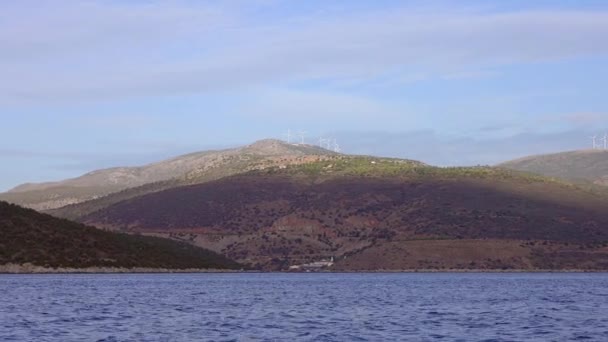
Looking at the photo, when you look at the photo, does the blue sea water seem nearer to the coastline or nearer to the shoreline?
the coastline

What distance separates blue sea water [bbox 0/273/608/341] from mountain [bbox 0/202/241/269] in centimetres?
4068

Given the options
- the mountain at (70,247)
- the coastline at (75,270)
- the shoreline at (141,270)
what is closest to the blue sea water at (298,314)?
the coastline at (75,270)

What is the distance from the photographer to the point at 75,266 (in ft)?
500

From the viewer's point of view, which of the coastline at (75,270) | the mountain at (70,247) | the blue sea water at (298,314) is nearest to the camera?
the blue sea water at (298,314)

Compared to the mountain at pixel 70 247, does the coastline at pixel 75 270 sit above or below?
below

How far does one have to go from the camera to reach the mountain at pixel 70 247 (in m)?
147

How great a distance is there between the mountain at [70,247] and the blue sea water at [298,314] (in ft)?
133

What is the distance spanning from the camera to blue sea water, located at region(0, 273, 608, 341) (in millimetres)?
54594

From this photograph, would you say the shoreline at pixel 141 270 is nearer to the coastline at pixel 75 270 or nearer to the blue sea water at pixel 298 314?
the coastline at pixel 75 270

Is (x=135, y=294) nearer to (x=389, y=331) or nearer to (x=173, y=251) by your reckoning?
(x=389, y=331)

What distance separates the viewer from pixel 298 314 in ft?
230

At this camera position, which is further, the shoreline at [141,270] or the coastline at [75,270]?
the shoreline at [141,270]

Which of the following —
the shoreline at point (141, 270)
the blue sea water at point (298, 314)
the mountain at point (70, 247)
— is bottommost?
the blue sea water at point (298, 314)

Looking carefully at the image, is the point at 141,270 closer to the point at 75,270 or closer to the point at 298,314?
the point at 75,270
